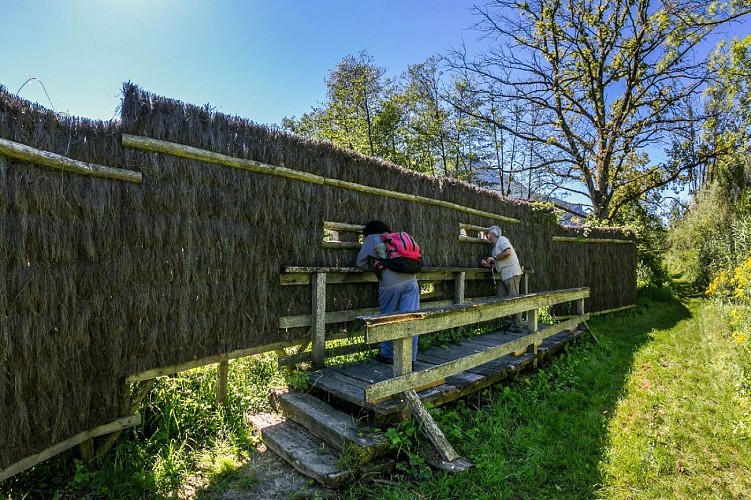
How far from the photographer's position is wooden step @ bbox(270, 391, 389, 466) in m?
3.30

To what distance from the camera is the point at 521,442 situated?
159 inches

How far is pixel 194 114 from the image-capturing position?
3.88 meters

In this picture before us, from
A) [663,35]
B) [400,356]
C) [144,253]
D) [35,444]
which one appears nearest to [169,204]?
[144,253]

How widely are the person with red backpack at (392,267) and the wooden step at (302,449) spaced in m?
1.55

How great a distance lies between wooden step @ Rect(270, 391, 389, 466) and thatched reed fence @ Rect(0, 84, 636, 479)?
67cm

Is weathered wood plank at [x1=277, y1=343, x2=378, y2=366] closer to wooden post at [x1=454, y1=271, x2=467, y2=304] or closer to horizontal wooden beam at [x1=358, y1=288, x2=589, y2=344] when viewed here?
horizontal wooden beam at [x1=358, y1=288, x2=589, y2=344]

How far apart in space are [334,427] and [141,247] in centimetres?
220

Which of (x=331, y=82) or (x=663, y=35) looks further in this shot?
(x=331, y=82)

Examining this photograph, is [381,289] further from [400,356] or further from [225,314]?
[225,314]

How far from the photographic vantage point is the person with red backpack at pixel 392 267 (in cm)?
494

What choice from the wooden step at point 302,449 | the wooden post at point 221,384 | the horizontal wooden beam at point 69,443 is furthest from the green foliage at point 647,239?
the horizontal wooden beam at point 69,443

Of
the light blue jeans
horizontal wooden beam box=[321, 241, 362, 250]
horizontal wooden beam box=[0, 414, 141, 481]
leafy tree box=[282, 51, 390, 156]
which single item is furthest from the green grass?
leafy tree box=[282, 51, 390, 156]

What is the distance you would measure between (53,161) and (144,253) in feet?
2.98

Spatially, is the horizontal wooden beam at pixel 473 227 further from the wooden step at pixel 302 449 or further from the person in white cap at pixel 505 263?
the wooden step at pixel 302 449
